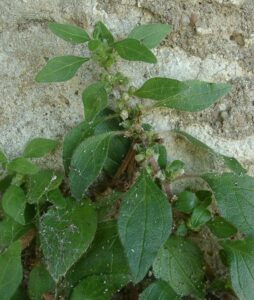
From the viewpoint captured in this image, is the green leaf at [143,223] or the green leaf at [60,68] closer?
the green leaf at [143,223]

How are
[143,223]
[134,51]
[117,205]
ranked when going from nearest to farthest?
[143,223] < [134,51] < [117,205]

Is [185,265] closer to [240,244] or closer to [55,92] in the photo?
[240,244]

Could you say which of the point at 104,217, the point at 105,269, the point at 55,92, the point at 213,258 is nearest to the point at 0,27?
the point at 55,92

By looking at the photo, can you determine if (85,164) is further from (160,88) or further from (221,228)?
(221,228)

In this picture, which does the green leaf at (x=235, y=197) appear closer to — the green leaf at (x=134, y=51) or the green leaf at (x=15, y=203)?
the green leaf at (x=134, y=51)

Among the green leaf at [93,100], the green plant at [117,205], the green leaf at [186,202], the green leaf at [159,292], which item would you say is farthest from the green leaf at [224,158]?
the green leaf at [159,292]

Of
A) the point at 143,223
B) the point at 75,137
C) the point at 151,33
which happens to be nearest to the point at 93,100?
the point at 75,137
